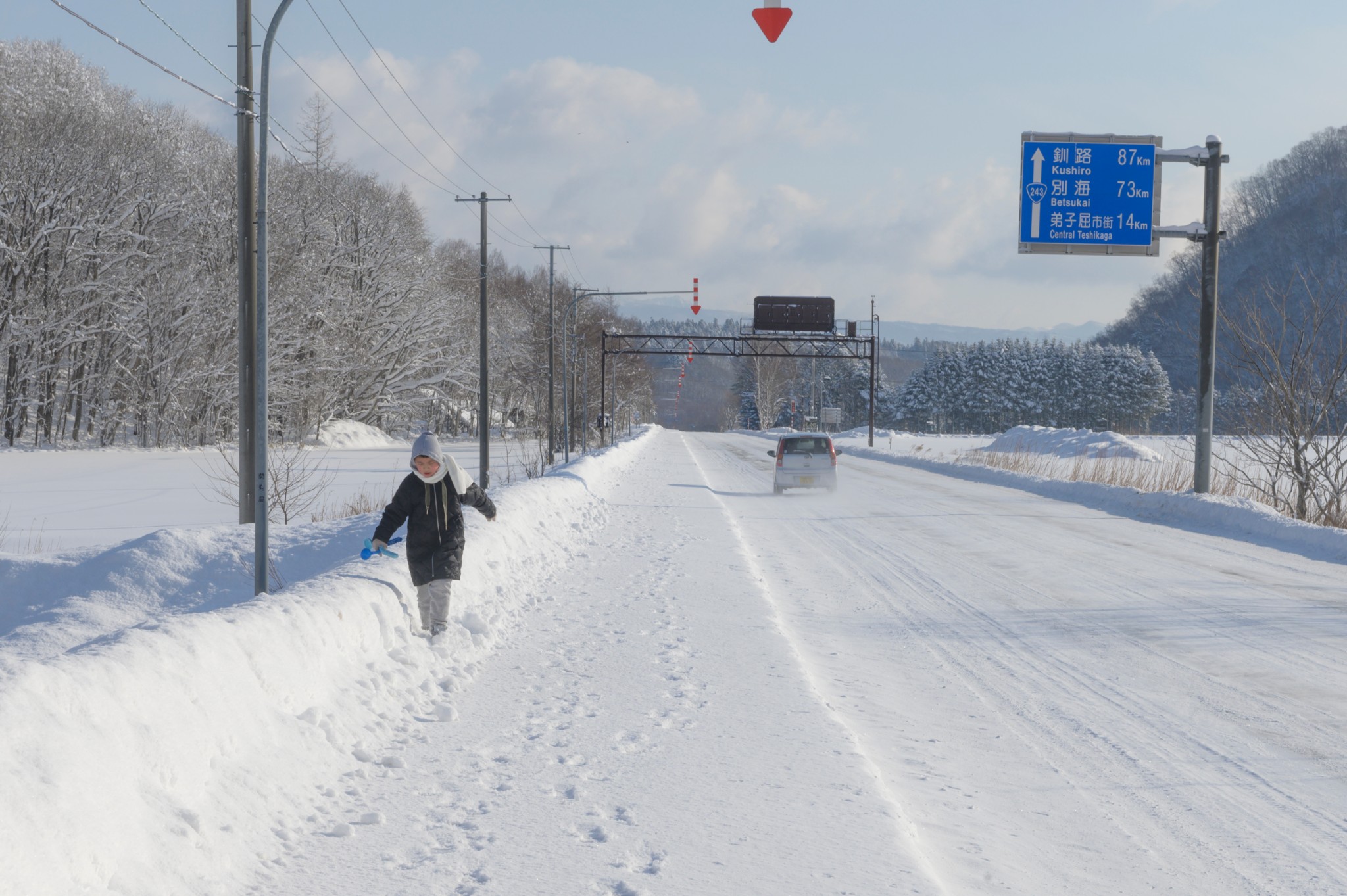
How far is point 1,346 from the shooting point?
121 ft

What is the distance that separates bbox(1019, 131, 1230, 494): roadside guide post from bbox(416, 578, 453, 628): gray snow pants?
1691 cm

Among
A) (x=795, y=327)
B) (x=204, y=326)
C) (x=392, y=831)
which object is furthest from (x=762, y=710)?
(x=795, y=327)

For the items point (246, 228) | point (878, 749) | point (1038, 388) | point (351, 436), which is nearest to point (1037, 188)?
point (246, 228)

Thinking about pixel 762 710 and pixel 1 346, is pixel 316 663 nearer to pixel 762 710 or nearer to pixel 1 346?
pixel 762 710

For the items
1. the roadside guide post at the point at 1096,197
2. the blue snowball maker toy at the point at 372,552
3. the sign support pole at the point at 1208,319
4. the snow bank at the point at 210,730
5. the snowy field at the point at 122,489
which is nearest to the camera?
the snow bank at the point at 210,730

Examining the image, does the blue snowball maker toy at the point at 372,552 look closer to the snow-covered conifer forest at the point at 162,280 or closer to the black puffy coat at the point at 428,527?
the black puffy coat at the point at 428,527

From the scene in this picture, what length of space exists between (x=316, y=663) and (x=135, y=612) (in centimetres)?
565

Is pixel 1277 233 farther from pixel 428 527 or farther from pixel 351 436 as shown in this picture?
pixel 428 527

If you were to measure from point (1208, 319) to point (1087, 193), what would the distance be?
3.62 metres

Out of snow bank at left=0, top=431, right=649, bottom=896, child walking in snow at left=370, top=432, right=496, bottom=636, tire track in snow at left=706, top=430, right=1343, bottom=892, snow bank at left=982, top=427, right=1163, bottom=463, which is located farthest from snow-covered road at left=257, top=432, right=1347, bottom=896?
snow bank at left=982, top=427, right=1163, bottom=463

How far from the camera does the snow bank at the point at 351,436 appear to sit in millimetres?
52188

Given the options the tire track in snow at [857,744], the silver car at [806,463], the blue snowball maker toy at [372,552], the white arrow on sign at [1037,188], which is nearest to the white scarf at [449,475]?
the blue snowball maker toy at [372,552]

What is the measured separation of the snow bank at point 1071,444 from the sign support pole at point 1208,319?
1747 cm

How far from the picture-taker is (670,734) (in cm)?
545
